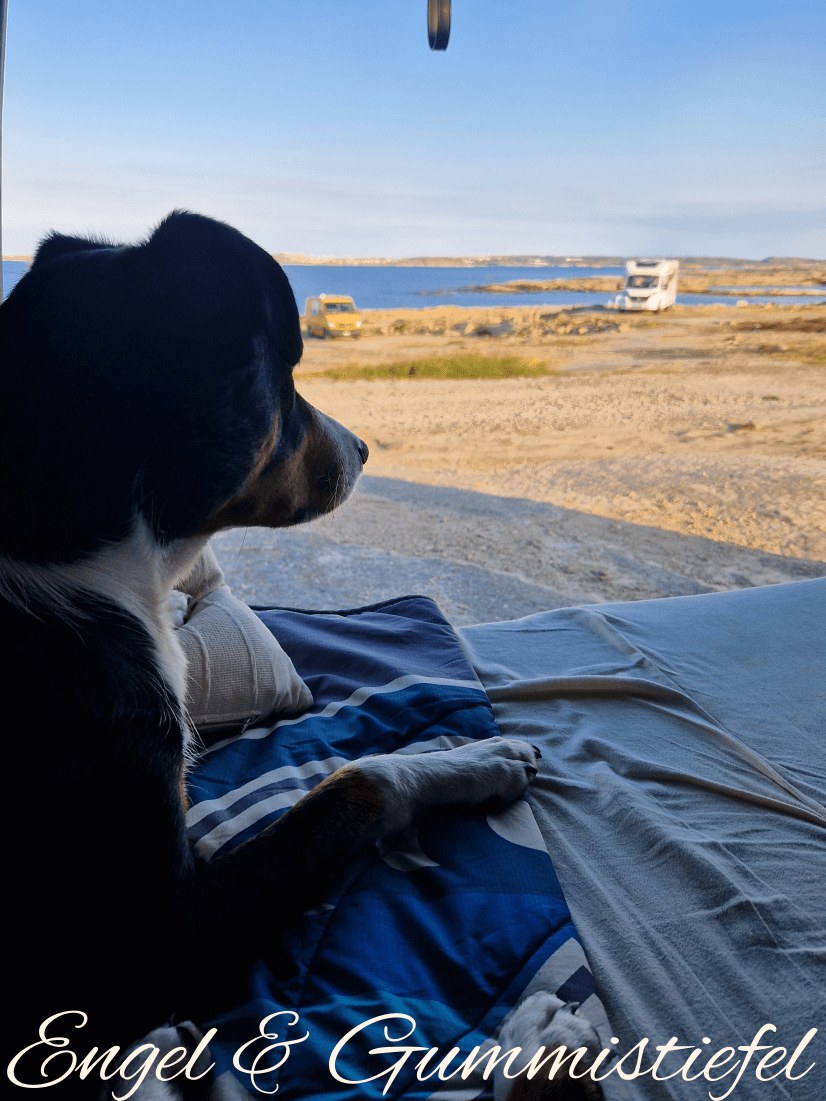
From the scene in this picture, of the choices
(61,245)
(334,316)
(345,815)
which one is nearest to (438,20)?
(61,245)

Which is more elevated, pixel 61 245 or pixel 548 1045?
pixel 61 245

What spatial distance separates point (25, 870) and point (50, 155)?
2.14 metres

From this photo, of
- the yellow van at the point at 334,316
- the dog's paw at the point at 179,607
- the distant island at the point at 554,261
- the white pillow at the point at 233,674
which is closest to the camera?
the white pillow at the point at 233,674

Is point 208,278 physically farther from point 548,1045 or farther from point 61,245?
point 548,1045

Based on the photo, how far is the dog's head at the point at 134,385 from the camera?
0.67m

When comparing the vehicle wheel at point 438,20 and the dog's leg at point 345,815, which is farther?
the vehicle wheel at point 438,20

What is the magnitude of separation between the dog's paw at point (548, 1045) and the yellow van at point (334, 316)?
835cm

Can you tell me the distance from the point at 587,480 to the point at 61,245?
3519mm

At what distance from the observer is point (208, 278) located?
732 mm

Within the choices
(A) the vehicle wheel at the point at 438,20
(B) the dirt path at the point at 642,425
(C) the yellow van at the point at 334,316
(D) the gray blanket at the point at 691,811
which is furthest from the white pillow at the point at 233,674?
→ (C) the yellow van at the point at 334,316

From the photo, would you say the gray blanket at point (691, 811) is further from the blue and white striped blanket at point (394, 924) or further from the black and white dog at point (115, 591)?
the black and white dog at point (115, 591)

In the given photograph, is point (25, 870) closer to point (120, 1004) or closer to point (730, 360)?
point (120, 1004)

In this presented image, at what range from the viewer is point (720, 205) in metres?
5.68

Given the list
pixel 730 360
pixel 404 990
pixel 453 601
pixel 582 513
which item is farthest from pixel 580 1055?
pixel 730 360
